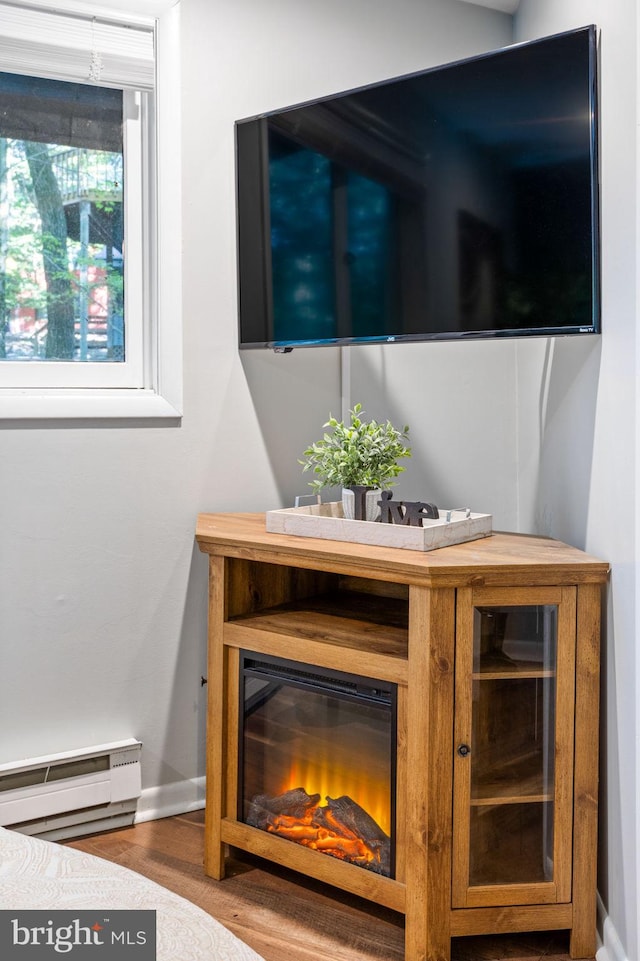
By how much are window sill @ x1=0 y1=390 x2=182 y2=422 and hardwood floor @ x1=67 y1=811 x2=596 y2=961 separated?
1.10 metres

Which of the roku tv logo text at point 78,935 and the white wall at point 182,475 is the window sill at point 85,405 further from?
the roku tv logo text at point 78,935

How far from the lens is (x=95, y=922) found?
0.90 metres

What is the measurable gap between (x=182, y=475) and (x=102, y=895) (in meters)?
1.48

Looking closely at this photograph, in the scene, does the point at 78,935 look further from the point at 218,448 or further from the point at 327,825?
the point at 218,448

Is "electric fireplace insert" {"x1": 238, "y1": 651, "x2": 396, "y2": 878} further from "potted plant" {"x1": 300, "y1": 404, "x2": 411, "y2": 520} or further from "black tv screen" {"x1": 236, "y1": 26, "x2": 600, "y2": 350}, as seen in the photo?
"black tv screen" {"x1": 236, "y1": 26, "x2": 600, "y2": 350}

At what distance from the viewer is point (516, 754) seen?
5.71 feet

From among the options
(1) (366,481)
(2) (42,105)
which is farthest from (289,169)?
(1) (366,481)

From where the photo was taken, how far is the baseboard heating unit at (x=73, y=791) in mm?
2104

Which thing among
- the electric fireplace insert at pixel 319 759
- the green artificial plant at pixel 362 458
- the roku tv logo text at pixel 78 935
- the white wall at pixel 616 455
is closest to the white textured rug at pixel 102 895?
the roku tv logo text at pixel 78 935

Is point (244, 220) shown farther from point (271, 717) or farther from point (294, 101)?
→ point (271, 717)

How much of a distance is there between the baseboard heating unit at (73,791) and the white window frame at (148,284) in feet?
2.91

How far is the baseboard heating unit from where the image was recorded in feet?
6.90

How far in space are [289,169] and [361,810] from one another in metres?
1.60

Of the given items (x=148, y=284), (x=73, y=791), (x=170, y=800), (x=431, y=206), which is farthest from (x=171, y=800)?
(x=431, y=206)
